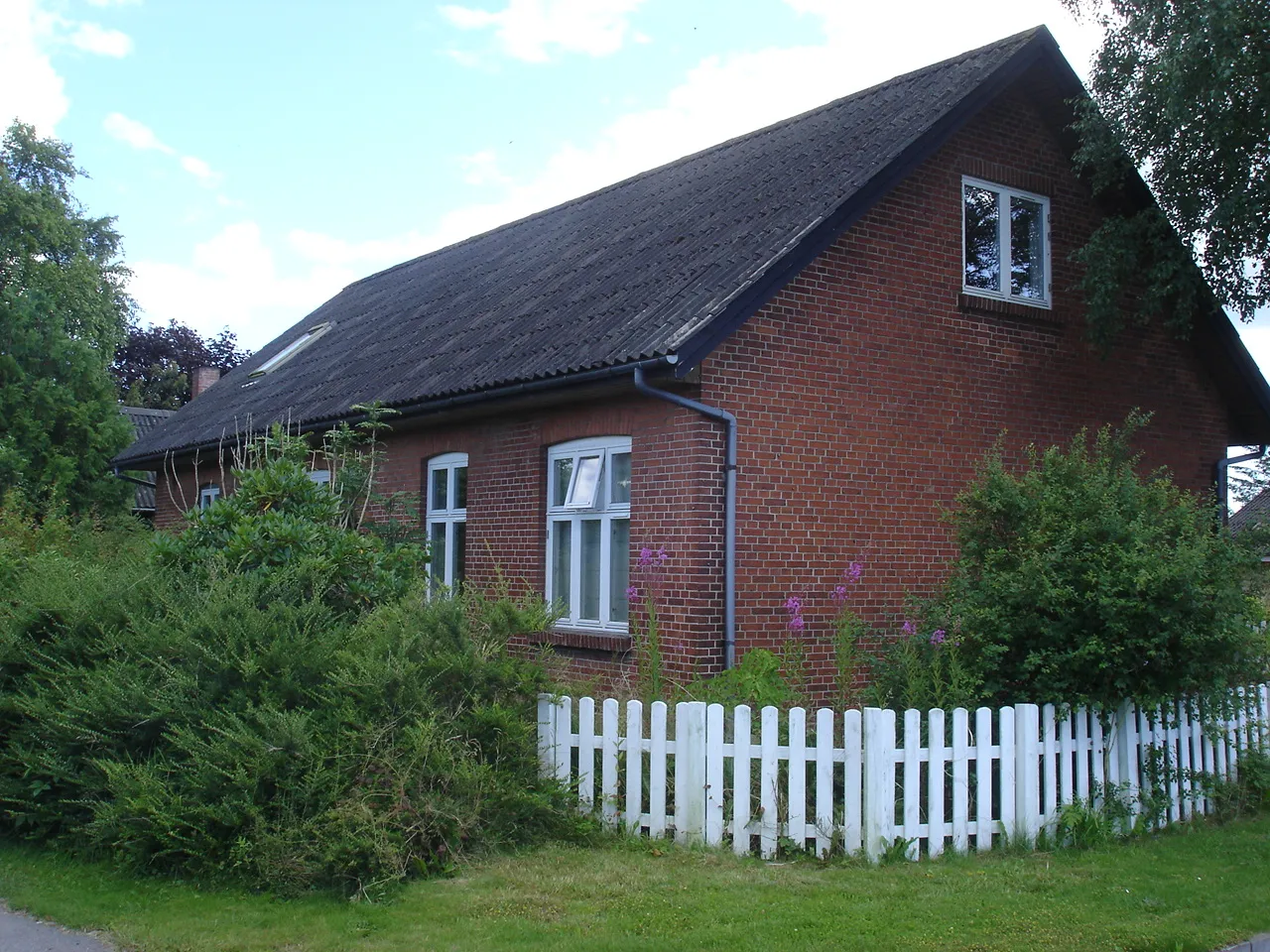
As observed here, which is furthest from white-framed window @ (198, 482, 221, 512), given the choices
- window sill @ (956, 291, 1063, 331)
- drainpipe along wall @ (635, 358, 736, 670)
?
window sill @ (956, 291, 1063, 331)

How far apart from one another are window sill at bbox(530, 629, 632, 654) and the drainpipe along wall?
1.08 meters

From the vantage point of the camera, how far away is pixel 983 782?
771 cm

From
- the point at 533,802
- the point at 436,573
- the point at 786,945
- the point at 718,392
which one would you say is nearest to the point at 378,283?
the point at 436,573

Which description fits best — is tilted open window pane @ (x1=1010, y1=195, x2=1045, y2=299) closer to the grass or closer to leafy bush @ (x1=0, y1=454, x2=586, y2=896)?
the grass

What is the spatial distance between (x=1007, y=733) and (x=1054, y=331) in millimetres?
6565

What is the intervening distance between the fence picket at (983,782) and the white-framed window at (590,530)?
4.10 metres

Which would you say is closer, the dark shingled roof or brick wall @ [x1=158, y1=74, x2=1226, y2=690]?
brick wall @ [x1=158, y1=74, x2=1226, y2=690]

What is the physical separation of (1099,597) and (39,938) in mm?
6390

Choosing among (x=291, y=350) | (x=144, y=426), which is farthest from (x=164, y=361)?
(x=291, y=350)

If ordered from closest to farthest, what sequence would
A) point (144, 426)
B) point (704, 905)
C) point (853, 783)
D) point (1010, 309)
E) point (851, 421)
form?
point (704, 905), point (853, 783), point (851, 421), point (1010, 309), point (144, 426)

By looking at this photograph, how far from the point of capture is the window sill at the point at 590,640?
1102 centimetres

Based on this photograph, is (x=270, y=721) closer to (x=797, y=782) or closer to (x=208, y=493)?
(x=797, y=782)

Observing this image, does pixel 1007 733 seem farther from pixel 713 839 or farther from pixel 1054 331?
pixel 1054 331

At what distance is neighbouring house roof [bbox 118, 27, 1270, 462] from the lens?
427 inches
